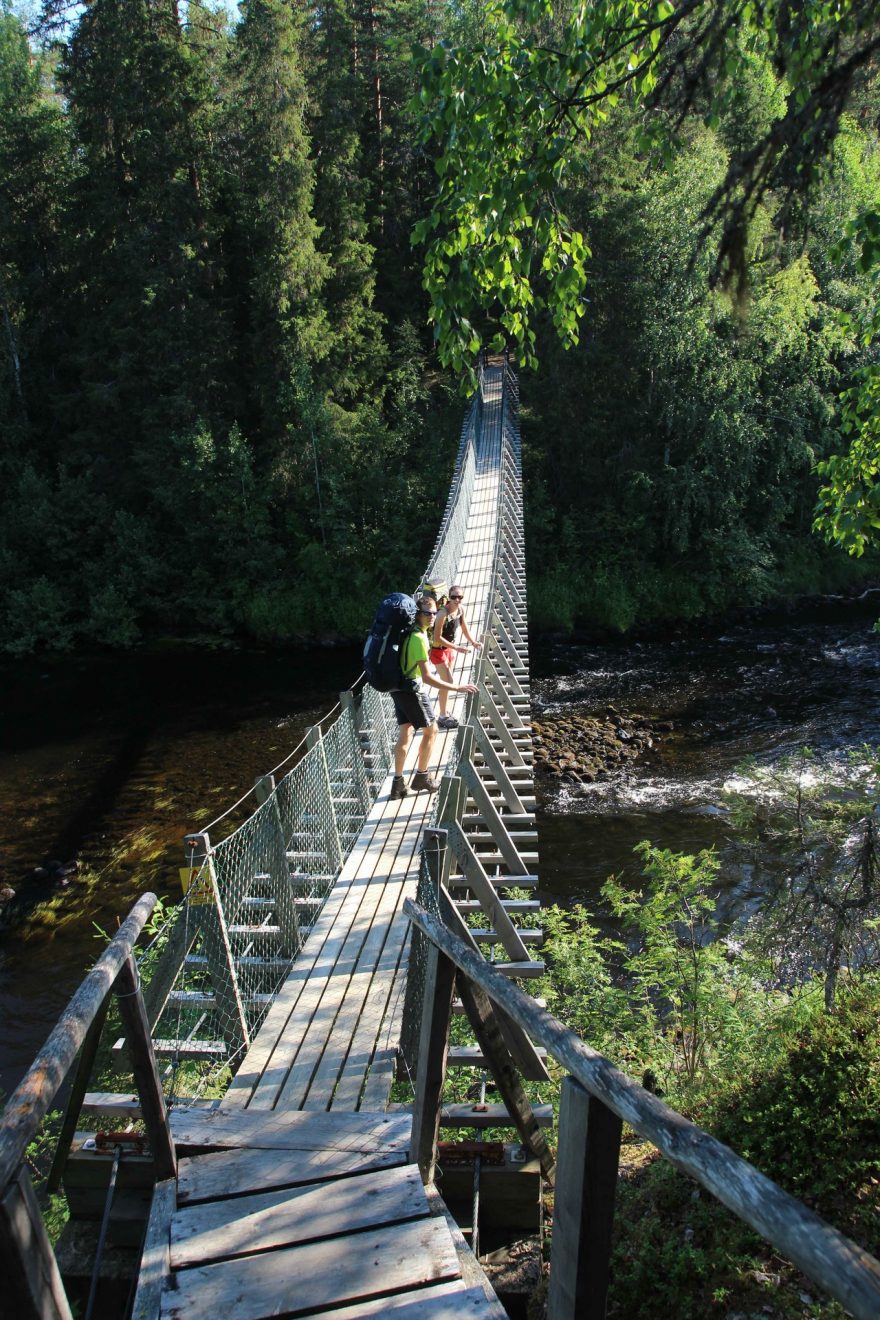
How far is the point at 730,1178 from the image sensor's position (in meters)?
1.08

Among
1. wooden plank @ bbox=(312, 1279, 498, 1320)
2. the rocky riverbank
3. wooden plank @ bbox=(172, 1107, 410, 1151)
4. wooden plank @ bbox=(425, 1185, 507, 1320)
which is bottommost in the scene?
the rocky riverbank

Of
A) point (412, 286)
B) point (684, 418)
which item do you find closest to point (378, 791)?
point (684, 418)

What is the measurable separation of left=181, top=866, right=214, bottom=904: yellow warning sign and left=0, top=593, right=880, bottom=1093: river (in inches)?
163

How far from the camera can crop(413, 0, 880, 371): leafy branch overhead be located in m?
2.65

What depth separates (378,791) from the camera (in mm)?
5902

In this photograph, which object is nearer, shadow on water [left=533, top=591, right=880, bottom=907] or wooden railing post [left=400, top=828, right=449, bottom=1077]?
wooden railing post [left=400, top=828, right=449, bottom=1077]

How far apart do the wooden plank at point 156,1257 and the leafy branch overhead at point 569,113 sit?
2603mm

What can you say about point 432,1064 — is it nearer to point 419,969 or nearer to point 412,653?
point 419,969

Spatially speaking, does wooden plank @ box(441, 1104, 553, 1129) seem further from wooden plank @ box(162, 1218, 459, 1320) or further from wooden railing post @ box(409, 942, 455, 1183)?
wooden plank @ box(162, 1218, 459, 1320)

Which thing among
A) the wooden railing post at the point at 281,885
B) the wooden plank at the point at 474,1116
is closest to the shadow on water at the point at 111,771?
the wooden railing post at the point at 281,885

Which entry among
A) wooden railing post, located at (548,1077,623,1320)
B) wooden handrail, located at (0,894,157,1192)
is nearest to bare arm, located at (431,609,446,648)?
wooden handrail, located at (0,894,157,1192)

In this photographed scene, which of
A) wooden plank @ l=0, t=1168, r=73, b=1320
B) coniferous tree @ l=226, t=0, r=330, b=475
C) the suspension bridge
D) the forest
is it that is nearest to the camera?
wooden plank @ l=0, t=1168, r=73, b=1320

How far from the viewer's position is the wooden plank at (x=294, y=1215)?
1.89 metres

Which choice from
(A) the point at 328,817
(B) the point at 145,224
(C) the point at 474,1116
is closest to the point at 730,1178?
(C) the point at 474,1116
